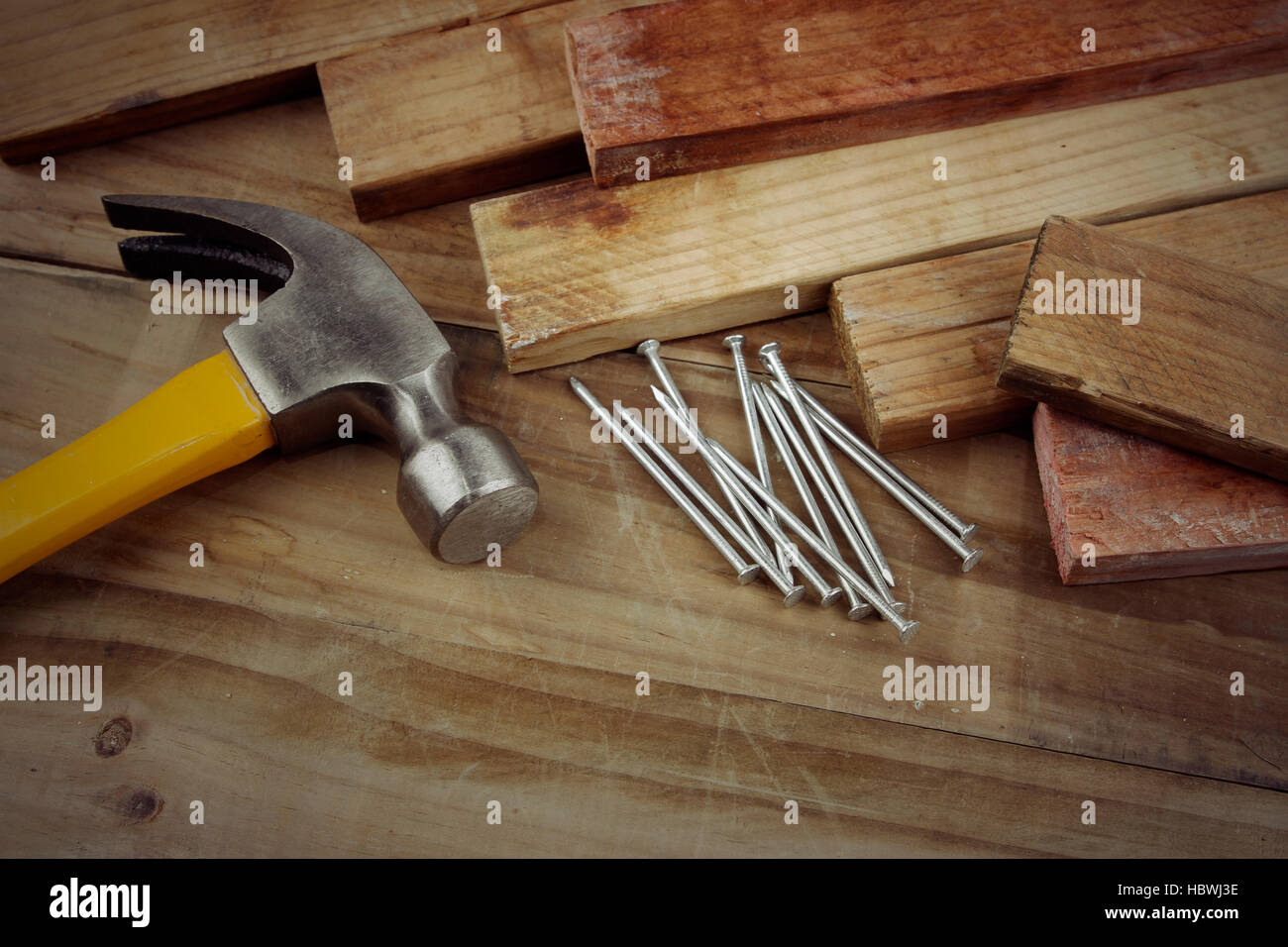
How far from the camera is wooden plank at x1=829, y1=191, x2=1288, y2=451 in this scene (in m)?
1.76

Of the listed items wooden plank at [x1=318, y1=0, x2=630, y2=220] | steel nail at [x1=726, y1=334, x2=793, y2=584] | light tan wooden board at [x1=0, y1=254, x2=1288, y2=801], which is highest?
wooden plank at [x1=318, y1=0, x2=630, y2=220]

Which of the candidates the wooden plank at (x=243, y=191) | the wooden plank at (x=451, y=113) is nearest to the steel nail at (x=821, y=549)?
the wooden plank at (x=243, y=191)

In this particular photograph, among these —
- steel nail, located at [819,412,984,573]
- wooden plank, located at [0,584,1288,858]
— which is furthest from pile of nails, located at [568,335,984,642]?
wooden plank, located at [0,584,1288,858]

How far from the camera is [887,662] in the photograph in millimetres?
1707

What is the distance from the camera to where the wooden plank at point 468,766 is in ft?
5.13

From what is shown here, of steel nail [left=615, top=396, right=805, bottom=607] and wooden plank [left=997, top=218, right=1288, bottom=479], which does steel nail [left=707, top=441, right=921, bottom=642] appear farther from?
wooden plank [left=997, top=218, right=1288, bottom=479]

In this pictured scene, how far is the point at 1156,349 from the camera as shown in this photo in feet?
5.43

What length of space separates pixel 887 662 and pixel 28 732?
1.33 m

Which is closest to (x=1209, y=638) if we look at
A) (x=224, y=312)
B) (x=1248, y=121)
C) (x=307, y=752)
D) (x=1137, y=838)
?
(x=1137, y=838)

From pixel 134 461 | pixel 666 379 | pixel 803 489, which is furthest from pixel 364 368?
pixel 803 489

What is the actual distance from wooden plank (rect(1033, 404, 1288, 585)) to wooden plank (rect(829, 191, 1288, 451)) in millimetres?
143

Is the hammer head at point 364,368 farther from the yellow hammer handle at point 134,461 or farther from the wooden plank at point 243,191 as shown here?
the wooden plank at point 243,191

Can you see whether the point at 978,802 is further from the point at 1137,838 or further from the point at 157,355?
the point at 157,355

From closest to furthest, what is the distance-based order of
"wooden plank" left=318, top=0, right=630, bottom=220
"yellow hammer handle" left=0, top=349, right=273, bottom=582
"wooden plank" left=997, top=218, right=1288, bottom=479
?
1. "yellow hammer handle" left=0, top=349, right=273, bottom=582
2. "wooden plank" left=997, top=218, right=1288, bottom=479
3. "wooden plank" left=318, top=0, right=630, bottom=220
